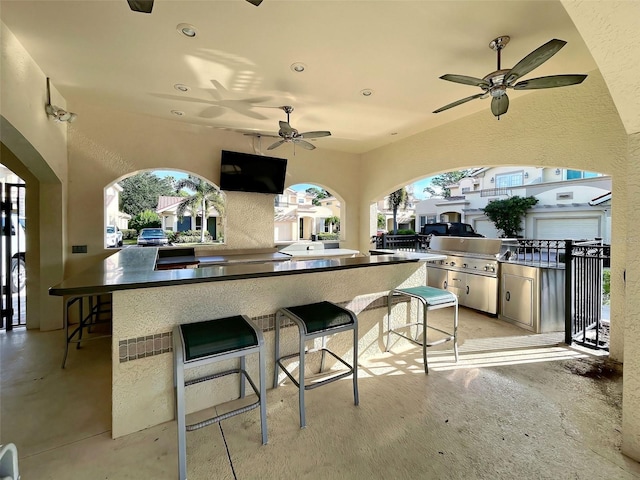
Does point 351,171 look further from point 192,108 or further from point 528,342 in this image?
point 528,342

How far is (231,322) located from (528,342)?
333 cm

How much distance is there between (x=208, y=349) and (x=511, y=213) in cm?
1299

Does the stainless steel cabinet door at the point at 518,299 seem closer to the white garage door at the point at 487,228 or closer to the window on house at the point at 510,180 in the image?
the white garage door at the point at 487,228

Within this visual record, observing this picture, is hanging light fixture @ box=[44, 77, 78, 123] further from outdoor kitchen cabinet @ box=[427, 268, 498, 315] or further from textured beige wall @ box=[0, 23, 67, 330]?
outdoor kitchen cabinet @ box=[427, 268, 498, 315]

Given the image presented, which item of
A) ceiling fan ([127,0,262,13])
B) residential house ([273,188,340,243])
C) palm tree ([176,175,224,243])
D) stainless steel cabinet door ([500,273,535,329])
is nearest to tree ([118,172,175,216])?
palm tree ([176,175,224,243])

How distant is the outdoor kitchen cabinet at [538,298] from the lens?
3.43 metres

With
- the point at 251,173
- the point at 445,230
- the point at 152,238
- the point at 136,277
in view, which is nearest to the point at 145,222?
the point at 152,238

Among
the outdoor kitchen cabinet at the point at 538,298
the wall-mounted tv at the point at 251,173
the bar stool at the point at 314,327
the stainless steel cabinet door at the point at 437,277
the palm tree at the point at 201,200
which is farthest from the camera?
the palm tree at the point at 201,200

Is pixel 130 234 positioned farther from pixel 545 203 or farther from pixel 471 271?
pixel 545 203

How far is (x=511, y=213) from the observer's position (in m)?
11.2

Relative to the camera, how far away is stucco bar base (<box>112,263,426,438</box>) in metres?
1.68

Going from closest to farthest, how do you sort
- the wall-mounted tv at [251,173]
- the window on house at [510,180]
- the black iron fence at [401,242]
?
the wall-mounted tv at [251,173]
the black iron fence at [401,242]
the window on house at [510,180]

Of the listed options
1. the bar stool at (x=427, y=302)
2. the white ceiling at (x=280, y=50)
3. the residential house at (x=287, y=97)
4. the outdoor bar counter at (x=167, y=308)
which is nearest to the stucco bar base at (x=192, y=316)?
the outdoor bar counter at (x=167, y=308)

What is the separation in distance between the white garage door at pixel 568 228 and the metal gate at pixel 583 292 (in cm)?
843
